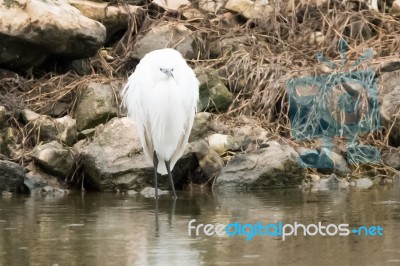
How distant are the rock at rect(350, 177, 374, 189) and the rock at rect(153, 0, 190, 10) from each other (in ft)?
14.0

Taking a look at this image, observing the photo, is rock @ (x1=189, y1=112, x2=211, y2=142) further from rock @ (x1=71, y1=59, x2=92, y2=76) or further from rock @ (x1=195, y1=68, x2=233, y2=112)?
rock @ (x1=71, y1=59, x2=92, y2=76)

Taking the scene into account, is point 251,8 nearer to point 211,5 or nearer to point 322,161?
point 211,5

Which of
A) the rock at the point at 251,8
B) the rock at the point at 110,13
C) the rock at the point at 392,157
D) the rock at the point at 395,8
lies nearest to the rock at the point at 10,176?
the rock at the point at 110,13

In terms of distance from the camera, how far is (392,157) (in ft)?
35.3

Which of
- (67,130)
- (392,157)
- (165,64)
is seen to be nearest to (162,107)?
(165,64)

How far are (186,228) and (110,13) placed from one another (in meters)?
6.14

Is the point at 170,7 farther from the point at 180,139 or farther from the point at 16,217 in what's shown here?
the point at 16,217

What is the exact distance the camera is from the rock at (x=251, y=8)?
525 inches

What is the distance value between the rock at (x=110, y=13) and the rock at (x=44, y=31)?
80 cm

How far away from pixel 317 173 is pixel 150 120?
192 cm

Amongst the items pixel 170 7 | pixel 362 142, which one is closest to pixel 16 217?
pixel 362 142

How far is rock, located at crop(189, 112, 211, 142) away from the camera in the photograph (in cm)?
1084

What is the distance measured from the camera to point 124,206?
28.4 feet

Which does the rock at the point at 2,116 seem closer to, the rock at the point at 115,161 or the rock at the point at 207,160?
the rock at the point at 115,161
